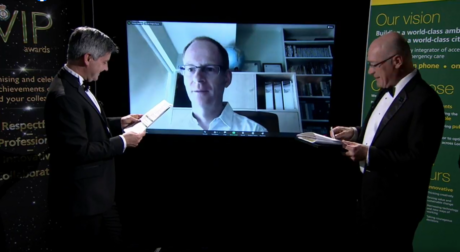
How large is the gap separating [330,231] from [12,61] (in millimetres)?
3282

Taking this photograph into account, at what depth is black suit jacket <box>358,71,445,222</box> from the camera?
182cm

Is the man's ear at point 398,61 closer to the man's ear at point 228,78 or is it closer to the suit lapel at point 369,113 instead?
the suit lapel at point 369,113

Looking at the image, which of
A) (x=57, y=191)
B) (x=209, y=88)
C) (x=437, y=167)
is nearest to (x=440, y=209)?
(x=437, y=167)

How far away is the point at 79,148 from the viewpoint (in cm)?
186

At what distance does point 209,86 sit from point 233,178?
99 centimetres

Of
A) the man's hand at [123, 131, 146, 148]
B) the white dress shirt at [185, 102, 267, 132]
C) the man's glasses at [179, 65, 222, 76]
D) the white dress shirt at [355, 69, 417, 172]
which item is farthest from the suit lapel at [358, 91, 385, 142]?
the man's hand at [123, 131, 146, 148]

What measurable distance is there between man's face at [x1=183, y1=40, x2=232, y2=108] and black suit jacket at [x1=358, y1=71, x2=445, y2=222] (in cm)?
144

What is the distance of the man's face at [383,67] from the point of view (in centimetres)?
200

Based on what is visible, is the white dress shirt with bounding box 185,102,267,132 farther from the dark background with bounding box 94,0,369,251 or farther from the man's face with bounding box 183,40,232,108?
the dark background with bounding box 94,0,369,251

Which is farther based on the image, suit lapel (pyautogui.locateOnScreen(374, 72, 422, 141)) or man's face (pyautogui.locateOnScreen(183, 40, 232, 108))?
man's face (pyautogui.locateOnScreen(183, 40, 232, 108))

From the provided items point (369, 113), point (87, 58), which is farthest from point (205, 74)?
point (369, 113)

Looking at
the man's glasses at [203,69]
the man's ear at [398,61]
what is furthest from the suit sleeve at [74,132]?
the man's ear at [398,61]

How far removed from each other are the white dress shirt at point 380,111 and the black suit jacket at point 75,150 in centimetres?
167

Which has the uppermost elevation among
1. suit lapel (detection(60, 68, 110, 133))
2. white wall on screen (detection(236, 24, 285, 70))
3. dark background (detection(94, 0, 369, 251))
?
white wall on screen (detection(236, 24, 285, 70))
